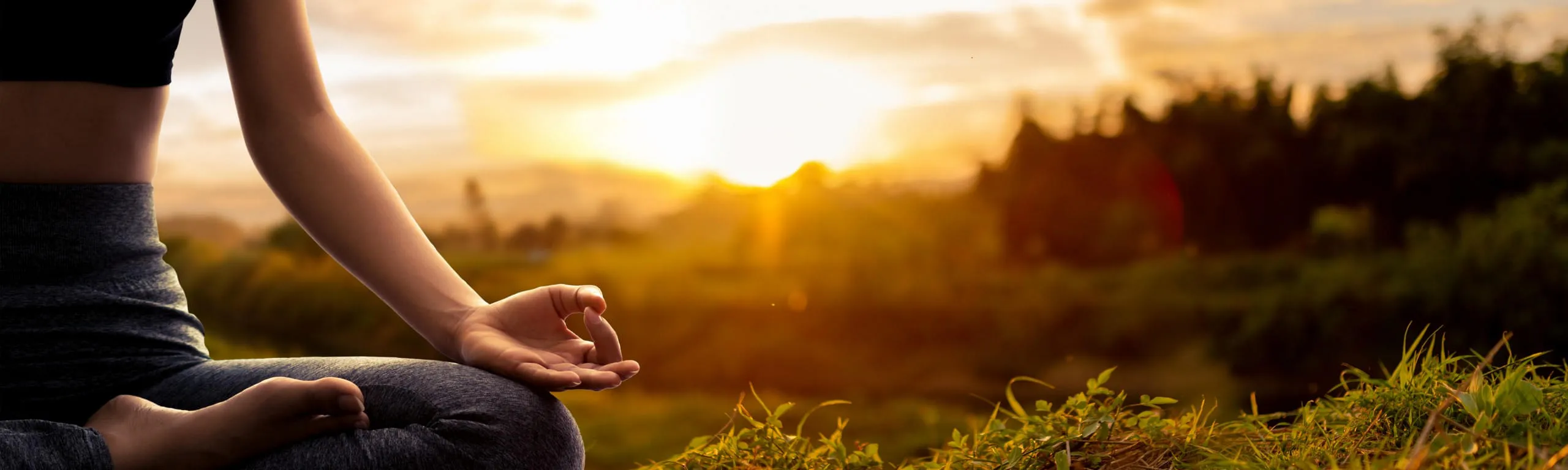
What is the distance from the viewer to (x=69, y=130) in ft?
4.60

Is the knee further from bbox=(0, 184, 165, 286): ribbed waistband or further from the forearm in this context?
bbox=(0, 184, 165, 286): ribbed waistband

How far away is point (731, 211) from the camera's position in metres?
11.3

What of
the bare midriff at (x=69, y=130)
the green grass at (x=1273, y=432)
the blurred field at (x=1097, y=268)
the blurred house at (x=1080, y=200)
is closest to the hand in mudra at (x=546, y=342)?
the bare midriff at (x=69, y=130)

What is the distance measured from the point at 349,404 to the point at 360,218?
0.40 metres

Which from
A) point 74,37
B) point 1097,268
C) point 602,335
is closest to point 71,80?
point 74,37

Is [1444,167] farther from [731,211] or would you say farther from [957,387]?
[731,211]

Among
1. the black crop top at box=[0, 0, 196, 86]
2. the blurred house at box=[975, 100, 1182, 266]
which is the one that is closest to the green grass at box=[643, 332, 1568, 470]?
the black crop top at box=[0, 0, 196, 86]

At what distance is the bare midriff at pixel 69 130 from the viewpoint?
1.38 meters

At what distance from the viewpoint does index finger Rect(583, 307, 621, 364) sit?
1311 mm

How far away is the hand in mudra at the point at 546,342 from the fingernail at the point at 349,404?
0.20m

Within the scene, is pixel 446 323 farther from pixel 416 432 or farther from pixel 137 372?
pixel 137 372

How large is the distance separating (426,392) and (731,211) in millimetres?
10083

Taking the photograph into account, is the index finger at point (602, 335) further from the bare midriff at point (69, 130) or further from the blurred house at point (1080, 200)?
the blurred house at point (1080, 200)

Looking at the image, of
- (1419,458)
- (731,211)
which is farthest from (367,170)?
(731,211)
